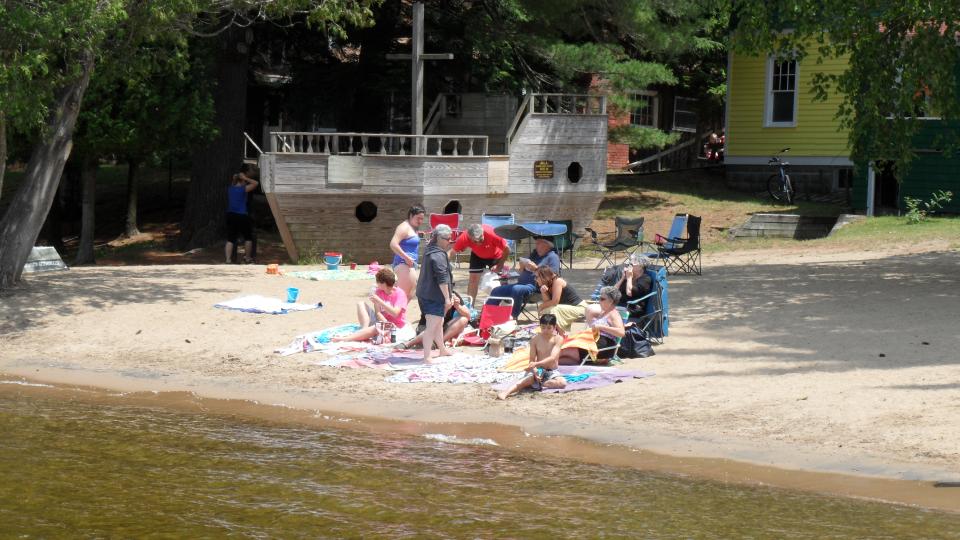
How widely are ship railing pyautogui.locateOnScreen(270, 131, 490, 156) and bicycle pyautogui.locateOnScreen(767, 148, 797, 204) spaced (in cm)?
721

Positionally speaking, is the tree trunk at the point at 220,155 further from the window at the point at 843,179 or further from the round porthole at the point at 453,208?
the window at the point at 843,179

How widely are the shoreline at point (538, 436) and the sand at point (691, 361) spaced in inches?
1.4

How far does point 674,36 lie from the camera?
25.2 metres

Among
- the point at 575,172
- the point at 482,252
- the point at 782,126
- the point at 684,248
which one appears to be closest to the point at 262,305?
the point at 482,252

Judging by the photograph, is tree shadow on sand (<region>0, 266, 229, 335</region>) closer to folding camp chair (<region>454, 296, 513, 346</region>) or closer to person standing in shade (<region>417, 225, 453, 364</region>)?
folding camp chair (<region>454, 296, 513, 346</region>)

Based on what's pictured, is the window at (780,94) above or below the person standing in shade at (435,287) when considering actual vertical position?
above

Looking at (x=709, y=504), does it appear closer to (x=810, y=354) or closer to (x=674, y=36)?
(x=810, y=354)

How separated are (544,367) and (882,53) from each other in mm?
8403

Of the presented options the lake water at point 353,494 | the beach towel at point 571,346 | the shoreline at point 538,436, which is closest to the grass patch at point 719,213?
the beach towel at point 571,346

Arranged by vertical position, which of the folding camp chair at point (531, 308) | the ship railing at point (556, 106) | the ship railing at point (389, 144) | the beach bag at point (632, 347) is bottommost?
the beach bag at point (632, 347)

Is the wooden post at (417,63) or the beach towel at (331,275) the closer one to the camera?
the beach towel at (331,275)

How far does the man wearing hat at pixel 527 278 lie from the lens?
14219 millimetres

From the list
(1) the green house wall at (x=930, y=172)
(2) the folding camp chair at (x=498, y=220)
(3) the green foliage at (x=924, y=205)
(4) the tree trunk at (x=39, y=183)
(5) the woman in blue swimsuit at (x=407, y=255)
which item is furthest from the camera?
(1) the green house wall at (x=930, y=172)

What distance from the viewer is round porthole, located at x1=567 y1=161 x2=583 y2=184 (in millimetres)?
24344
